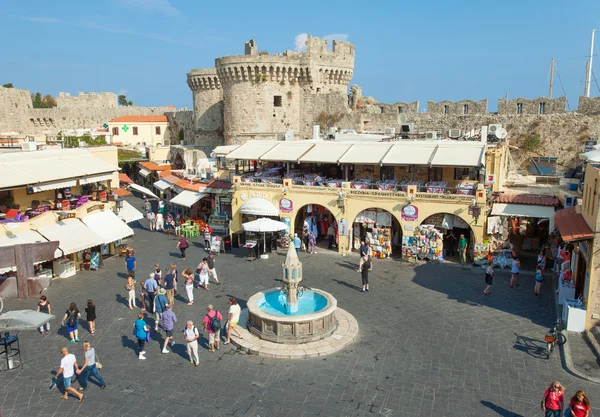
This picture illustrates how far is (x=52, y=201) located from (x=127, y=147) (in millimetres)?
33616

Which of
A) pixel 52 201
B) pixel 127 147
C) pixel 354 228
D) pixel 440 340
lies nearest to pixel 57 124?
pixel 127 147

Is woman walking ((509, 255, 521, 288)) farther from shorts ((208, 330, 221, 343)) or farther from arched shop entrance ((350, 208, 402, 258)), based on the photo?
shorts ((208, 330, 221, 343))

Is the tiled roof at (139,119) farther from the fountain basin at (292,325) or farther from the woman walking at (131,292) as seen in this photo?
the fountain basin at (292,325)

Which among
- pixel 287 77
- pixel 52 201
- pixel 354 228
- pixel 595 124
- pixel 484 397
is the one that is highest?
pixel 287 77

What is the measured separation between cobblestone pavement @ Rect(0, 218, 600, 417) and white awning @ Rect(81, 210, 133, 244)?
12.7ft

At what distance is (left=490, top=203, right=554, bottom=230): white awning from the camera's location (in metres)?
19.3

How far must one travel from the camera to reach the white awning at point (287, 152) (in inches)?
929

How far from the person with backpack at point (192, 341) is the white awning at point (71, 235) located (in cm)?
893

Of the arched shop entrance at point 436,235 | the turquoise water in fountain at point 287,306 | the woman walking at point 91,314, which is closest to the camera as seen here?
the woman walking at point 91,314

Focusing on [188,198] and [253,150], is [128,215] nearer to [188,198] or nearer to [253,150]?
[188,198]

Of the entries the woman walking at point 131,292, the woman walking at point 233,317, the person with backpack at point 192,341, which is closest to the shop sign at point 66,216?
the woman walking at point 131,292

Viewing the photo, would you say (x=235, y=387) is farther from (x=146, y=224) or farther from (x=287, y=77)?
(x=287, y=77)

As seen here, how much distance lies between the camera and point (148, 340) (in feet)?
42.2

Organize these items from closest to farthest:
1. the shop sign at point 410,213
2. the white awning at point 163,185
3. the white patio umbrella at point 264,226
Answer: the shop sign at point 410,213
the white patio umbrella at point 264,226
the white awning at point 163,185
